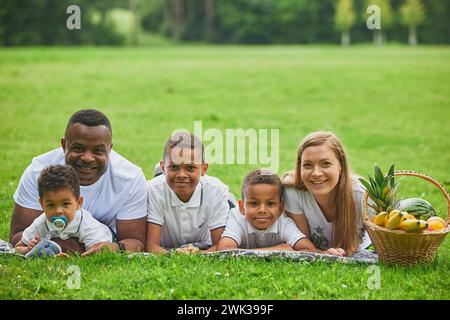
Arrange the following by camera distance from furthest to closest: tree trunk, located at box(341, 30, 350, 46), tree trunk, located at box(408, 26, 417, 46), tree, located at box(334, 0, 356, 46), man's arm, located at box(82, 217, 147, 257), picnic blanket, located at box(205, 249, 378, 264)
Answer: tree trunk, located at box(408, 26, 417, 46)
tree trunk, located at box(341, 30, 350, 46)
tree, located at box(334, 0, 356, 46)
man's arm, located at box(82, 217, 147, 257)
picnic blanket, located at box(205, 249, 378, 264)

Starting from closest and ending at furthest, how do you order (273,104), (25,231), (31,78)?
1. (25,231)
2. (273,104)
3. (31,78)

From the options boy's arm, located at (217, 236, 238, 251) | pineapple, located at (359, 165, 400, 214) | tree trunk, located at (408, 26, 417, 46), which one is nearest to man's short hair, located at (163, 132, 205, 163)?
boy's arm, located at (217, 236, 238, 251)

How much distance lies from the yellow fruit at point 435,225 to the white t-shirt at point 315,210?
0.70m

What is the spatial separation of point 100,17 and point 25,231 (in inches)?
1732

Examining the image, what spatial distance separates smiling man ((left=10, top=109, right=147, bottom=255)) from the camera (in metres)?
5.73

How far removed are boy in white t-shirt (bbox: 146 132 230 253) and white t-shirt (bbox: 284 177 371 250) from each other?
62 cm

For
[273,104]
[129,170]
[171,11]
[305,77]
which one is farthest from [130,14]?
[129,170]

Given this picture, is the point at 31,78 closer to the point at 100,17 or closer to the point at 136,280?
the point at 136,280

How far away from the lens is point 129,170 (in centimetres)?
606

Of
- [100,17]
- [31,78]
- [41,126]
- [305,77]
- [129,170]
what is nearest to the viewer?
[129,170]

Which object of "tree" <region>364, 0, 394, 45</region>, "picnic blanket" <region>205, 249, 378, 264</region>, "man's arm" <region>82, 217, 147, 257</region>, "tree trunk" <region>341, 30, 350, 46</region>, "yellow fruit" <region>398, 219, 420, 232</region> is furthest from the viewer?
"tree trunk" <region>341, 30, 350, 46</region>

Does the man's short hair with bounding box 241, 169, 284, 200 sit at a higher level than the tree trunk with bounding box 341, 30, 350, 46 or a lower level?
lower

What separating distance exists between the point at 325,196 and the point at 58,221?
7.70 feet

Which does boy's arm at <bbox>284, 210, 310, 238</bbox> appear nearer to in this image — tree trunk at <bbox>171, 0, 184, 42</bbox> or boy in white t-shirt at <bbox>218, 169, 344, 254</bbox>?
boy in white t-shirt at <bbox>218, 169, 344, 254</bbox>
